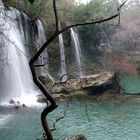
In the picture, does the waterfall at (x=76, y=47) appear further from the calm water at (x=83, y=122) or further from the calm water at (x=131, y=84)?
the calm water at (x=83, y=122)

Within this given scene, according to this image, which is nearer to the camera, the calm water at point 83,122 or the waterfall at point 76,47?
the calm water at point 83,122

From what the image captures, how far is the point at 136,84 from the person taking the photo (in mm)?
24375

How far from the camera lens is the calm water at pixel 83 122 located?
41.0ft


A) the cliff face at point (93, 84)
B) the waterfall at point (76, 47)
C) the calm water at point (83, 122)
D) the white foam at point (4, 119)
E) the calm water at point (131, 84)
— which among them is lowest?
the calm water at point (131, 84)

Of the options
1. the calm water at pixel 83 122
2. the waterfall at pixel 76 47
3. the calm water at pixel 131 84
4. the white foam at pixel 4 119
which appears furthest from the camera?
the waterfall at pixel 76 47

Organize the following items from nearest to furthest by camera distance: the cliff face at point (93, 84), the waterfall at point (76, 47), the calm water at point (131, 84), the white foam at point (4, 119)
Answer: the white foam at point (4, 119), the cliff face at point (93, 84), the calm water at point (131, 84), the waterfall at point (76, 47)

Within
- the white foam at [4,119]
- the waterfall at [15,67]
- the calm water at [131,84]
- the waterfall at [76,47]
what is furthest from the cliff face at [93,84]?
the waterfall at [76,47]

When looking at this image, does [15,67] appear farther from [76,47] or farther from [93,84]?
[76,47]

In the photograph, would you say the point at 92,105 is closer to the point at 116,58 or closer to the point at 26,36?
the point at 26,36

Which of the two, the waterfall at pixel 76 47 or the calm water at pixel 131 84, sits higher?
the waterfall at pixel 76 47

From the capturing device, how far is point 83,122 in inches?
556

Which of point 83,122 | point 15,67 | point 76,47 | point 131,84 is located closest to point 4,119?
point 83,122

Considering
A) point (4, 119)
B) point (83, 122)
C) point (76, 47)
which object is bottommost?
point (83, 122)

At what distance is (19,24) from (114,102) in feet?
26.8
